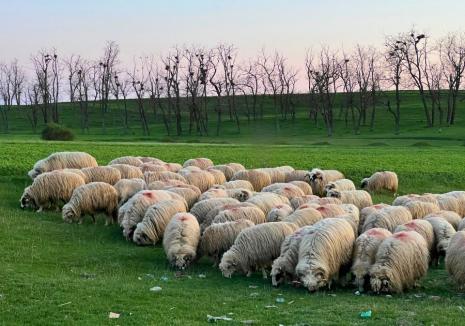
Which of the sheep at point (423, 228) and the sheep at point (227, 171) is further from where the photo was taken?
the sheep at point (227, 171)

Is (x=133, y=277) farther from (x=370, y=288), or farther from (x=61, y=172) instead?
(x=61, y=172)

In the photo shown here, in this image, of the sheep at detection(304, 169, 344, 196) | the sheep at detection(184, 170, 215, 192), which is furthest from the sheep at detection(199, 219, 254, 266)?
the sheep at detection(304, 169, 344, 196)

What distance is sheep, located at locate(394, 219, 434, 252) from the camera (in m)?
13.2

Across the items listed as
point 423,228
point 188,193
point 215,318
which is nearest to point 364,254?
point 423,228

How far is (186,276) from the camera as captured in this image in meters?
12.2

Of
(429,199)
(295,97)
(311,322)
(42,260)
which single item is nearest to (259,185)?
(429,199)

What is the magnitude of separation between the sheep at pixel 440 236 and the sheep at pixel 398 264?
7.28 ft

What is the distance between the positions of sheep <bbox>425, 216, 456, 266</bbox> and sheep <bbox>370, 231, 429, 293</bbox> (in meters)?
2.22

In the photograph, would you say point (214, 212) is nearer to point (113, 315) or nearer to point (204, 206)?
point (204, 206)

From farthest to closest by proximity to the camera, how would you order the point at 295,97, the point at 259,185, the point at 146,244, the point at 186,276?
the point at 295,97 → the point at 259,185 → the point at 146,244 → the point at 186,276

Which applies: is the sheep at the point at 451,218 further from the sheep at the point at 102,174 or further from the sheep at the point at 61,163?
the sheep at the point at 61,163

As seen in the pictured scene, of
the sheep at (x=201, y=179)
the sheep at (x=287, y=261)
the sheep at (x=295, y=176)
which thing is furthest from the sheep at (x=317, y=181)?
the sheep at (x=287, y=261)

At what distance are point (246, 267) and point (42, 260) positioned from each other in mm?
4377

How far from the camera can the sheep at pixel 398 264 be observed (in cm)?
1086
